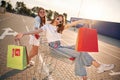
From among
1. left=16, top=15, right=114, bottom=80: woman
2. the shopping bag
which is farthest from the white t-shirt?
the shopping bag

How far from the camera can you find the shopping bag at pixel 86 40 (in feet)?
15.2

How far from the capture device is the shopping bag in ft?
15.2

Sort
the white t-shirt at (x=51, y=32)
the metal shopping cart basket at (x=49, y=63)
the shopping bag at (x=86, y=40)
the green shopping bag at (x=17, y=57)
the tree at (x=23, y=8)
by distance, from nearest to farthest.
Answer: the metal shopping cart basket at (x=49, y=63) < the shopping bag at (x=86, y=40) < the white t-shirt at (x=51, y=32) < the green shopping bag at (x=17, y=57) < the tree at (x=23, y=8)

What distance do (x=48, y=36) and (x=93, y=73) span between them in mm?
2478

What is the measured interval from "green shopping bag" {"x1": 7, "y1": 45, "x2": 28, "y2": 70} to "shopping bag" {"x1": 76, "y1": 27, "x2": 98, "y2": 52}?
1.29 metres

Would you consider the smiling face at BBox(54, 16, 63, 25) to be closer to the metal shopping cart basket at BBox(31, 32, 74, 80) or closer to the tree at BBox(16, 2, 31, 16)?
the metal shopping cart basket at BBox(31, 32, 74, 80)

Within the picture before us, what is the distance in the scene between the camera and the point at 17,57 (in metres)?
5.18

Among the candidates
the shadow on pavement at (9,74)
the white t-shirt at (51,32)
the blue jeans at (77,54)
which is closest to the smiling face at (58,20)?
the white t-shirt at (51,32)

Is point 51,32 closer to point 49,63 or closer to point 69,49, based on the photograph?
point 69,49

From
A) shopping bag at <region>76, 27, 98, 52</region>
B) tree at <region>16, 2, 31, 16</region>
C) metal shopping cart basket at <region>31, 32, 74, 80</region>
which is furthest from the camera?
tree at <region>16, 2, 31, 16</region>

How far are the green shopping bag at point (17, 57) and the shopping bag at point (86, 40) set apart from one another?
4.22 feet

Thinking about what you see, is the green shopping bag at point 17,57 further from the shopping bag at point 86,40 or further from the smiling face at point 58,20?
the shopping bag at point 86,40

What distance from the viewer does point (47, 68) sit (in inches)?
243

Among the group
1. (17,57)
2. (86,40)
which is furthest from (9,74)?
(86,40)
